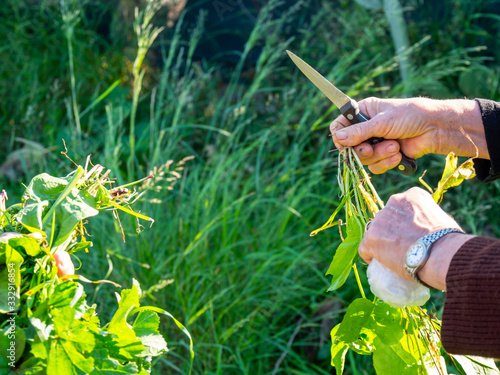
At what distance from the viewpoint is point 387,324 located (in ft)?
3.09

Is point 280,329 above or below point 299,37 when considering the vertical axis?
below

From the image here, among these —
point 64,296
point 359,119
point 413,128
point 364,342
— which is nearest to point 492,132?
point 413,128

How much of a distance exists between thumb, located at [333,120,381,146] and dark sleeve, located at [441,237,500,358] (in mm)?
441

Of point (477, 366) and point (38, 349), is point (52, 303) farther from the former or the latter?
point (477, 366)

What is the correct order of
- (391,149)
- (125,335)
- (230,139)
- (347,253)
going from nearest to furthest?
(125,335), (347,253), (391,149), (230,139)

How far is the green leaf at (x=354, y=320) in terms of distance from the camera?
910 millimetres

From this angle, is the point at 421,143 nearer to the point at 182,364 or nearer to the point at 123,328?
the point at 123,328

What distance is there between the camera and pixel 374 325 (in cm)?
95

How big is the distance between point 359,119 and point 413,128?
0.16 metres

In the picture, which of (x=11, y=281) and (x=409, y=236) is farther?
(x=409, y=236)

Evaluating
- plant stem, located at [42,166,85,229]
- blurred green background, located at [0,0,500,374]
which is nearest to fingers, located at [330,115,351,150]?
blurred green background, located at [0,0,500,374]

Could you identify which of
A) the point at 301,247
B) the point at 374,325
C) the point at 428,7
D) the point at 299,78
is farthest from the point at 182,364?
the point at 428,7

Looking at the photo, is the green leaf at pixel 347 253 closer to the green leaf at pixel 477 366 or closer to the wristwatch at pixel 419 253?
the wristwatch at pixel 419 253

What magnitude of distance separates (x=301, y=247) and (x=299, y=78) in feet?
4.28
